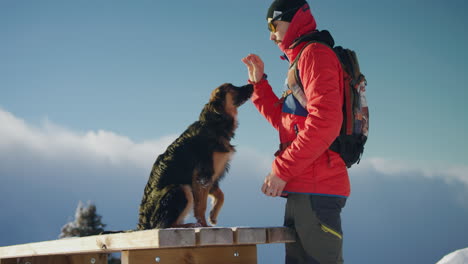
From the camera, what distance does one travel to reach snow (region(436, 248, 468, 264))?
282 inches

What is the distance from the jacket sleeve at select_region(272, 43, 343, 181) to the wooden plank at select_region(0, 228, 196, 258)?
0.79 meters

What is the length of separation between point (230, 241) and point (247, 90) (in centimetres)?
173

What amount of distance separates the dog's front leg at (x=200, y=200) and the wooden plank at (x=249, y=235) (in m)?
0.87

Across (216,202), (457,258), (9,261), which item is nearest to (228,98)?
(216,202)

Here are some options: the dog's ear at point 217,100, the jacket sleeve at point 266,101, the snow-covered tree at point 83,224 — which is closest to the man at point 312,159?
the jacket sleeve at point 266,101

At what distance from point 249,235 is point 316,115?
0.95m

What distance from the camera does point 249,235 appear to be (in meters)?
3.41

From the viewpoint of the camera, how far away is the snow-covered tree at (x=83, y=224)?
20031mm

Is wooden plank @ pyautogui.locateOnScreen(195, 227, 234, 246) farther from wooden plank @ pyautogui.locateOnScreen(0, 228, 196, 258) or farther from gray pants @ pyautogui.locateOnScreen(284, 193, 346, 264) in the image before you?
gray pants @ pyautogui.locateOnScreen(284, 193, 346, 264)

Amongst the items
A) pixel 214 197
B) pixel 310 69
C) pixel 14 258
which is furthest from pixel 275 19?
pixel 14 258

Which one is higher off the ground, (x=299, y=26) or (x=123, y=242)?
(x=299, y=26)

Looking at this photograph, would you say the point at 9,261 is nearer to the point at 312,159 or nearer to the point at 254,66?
the point at 254,66

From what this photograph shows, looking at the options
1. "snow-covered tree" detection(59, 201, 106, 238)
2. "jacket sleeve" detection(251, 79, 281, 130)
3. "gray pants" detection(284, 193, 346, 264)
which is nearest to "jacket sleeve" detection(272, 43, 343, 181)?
"gray pants" detection(284, 193, 346, 264)

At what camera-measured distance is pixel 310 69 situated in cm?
334
